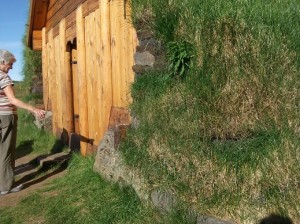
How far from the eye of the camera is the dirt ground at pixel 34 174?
5305 mm

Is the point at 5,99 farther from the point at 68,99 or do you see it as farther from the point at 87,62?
the point at 68,99

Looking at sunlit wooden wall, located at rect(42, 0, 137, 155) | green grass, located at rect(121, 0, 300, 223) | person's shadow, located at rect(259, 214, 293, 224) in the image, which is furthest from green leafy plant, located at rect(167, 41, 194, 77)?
person's shadow, located at rect(259, 214, 293, 224)

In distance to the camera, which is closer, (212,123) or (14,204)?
(212,123)

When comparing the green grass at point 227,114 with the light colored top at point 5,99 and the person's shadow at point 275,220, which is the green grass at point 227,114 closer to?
the person's shadow at point 275,220

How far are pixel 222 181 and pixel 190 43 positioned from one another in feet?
4.77

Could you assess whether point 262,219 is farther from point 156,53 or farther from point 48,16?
point 48,16

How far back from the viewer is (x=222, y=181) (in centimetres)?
340

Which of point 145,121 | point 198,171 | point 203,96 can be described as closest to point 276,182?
point 198,171

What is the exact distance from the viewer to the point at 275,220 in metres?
3.12

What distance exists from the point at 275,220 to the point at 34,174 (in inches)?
171

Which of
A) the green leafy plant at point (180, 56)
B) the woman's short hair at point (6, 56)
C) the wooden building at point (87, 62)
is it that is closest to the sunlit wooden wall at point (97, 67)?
the wooden building at point (87, 62)

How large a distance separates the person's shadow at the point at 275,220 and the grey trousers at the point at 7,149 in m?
3.56

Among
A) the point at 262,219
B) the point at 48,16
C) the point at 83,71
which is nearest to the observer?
the point at 262,219

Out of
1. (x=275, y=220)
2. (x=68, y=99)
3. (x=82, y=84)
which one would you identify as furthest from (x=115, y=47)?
(x=275, y=220)
